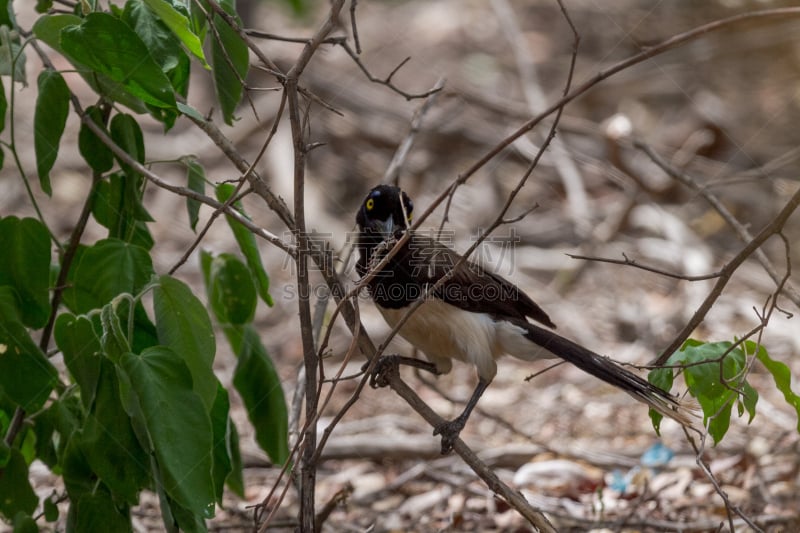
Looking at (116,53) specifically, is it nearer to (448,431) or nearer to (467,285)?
(448,431)

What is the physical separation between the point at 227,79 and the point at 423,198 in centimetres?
515

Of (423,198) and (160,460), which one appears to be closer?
(160,460)

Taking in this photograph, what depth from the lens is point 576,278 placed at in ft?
23.0

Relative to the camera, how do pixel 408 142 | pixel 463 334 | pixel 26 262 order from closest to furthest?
pixel 26 262, pixel 463 334, pixel 408 142

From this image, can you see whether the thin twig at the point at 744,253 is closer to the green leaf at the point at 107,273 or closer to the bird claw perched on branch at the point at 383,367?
the bird claw perched on branch at the point at 383,367

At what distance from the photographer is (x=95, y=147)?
114 inches

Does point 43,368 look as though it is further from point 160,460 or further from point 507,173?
point 507,173

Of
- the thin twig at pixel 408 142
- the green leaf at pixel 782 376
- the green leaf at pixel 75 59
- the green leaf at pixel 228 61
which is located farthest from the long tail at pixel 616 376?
the green leaf at pixel 75 59

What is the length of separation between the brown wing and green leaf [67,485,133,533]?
165 cm

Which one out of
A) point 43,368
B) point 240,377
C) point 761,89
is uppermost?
point 761,89

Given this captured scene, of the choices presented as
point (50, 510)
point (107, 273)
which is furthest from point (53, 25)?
point (50, 510)

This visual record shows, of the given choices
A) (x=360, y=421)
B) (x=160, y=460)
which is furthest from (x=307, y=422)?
(x=360, y=421)

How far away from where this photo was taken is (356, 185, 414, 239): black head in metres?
3.77

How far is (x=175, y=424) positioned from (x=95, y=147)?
111 cm
